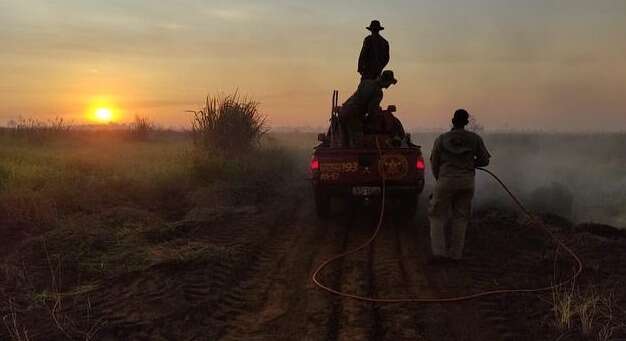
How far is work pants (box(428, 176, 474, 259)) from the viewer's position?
720 cm

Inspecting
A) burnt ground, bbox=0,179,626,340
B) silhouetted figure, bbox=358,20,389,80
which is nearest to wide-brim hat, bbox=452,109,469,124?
burnt ground, bbox=0,179,626,340

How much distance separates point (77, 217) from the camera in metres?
9.62

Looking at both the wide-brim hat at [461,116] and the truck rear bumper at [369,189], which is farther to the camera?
the truck rear bumper at [369,189]

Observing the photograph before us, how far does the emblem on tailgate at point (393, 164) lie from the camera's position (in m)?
9.39

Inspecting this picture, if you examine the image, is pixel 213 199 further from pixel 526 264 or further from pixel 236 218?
pixel 526 264

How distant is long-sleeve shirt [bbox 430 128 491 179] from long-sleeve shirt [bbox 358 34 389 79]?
422 centimetres

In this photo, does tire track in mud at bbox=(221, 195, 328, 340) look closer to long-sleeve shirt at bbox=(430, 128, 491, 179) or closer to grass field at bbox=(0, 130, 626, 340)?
grass field at bbox=(0, 130, 626, 340)

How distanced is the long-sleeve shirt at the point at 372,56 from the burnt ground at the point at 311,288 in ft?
11.5

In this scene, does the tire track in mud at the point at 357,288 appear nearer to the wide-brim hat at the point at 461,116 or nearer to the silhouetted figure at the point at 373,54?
the wide-brim hat at the point at 461,116

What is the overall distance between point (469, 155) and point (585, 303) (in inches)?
99.8

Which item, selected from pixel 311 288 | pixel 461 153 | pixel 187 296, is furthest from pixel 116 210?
pixel 461 153

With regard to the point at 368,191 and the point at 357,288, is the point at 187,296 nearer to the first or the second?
the point at 357,288

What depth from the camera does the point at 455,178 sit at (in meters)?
7.19

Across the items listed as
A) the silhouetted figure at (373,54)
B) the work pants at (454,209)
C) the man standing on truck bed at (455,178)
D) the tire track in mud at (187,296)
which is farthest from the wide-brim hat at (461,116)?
the silhouetted figure at (373,54)
